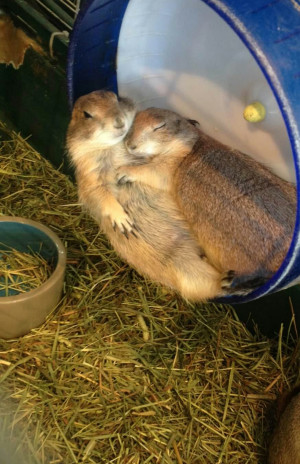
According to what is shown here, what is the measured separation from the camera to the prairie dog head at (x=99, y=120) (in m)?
2.06

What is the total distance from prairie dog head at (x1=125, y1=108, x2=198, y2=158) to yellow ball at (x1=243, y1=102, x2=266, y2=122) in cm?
29

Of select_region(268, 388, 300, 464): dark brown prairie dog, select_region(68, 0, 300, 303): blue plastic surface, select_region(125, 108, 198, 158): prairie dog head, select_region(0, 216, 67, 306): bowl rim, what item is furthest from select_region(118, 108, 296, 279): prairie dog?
select_region(268, 388, 300, 464): dark brown prairie dog

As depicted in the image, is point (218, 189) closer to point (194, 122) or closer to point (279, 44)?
point (194, 122)

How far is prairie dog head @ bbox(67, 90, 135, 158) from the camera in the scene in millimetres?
2062

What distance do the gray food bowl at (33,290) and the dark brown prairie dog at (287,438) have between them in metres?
1.05

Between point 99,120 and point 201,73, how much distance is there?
16.7 inches

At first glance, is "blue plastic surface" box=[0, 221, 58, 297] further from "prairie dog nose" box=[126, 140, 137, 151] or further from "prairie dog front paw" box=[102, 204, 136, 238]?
"prairie dog nose" box=[126, 140, 137, 151]

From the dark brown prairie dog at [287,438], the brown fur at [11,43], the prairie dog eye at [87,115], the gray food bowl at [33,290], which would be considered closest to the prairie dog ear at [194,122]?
the prairie dog eye at [87,115]

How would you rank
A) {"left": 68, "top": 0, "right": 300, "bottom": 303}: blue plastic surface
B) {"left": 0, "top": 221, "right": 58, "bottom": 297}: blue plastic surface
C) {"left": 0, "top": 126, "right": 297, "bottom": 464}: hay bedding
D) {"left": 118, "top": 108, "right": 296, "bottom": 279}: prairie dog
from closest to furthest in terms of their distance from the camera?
{"left": 68, "top": 0, "right": 300, "bottom": 303}: blue plastic surface → {"left": 118, "top": 108, "right": 296, "bottom": 279}: prairie dog → {"left": 0, "top": 126, "right": 297, "bottom": 464}: hay bedding → {"left": 0, "top": 221, "right": 58, "bottom": 297}: blue plastic surface

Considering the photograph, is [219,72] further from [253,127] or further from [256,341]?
[256,341]

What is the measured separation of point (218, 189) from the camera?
6.72ft

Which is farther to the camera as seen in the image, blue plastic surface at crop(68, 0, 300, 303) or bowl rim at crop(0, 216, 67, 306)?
bowl rim at crop(0, 216, 67, 306)

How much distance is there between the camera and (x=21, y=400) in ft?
7.23

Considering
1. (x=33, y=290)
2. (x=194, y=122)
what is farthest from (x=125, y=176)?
(x=33, y=290)
